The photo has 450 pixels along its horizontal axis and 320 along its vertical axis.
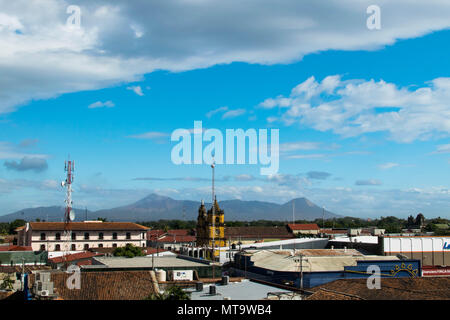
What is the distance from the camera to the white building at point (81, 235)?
102 metres

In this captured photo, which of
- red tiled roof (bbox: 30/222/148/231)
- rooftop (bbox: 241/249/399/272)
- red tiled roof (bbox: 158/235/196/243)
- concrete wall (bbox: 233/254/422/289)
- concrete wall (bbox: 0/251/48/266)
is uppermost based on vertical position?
red tiled roof (bbox: 30/222/148/231)

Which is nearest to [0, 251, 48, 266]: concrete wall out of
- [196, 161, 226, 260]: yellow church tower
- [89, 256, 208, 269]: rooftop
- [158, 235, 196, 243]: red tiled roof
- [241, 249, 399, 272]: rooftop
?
[89, 256, 208, 269]: rooftop

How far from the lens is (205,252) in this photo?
77000mm

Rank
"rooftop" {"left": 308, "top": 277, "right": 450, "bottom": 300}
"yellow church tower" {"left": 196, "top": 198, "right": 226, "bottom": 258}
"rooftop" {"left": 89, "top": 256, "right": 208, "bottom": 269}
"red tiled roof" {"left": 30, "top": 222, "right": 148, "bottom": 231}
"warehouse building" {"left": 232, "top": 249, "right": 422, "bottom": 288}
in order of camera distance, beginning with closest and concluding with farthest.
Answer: "rooftop" {"left": 308, "top": 277, "right": 450, "bottom": 300}
"warehouse building" {"left": 232, "top": 249, "right": 422, "bottom": 288}
"rooftop" {"left": 89, "top": 256, "right": 208, "bottom": 269}
"yellow church tower" {"left": 196, "top": 198, "right": 226, "bottom": 258}
"red tiled roof" {"left": 30, "top": 222, "right": 148, "bottom": 231}

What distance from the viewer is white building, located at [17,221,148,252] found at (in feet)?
336

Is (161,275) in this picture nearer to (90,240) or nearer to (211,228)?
(211,228)

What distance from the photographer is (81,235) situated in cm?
10625

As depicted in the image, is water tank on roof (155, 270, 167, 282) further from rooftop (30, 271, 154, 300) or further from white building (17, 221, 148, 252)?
white building (17, 221, 148, 252)

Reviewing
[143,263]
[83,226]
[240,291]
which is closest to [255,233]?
[83,226]
